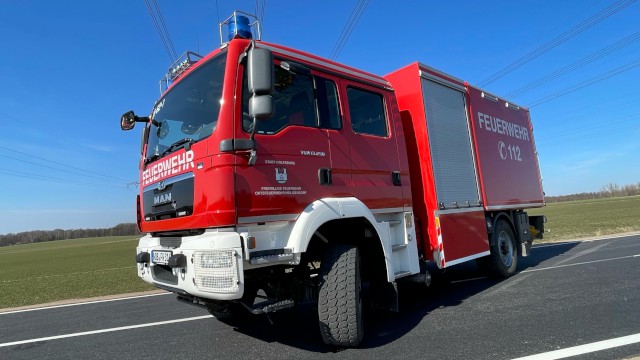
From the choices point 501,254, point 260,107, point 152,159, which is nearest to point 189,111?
point 152,159

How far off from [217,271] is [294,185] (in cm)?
103

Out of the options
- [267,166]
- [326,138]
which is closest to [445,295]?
[326,138]

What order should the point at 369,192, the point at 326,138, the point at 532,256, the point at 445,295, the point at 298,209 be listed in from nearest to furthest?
the point at 298,209, the point at 326,138, the point at 369,192, the point at 445,295, the point at 532,256

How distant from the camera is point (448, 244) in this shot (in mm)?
5402

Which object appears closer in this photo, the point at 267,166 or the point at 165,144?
the point at 267,166

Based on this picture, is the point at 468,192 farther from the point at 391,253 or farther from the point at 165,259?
the point at 165,259

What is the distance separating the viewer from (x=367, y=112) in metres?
4.81

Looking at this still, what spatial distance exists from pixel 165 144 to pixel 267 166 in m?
1.44

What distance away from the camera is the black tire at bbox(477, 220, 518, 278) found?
23.0 feet

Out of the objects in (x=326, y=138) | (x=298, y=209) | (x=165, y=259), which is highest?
(x=326, y=138)

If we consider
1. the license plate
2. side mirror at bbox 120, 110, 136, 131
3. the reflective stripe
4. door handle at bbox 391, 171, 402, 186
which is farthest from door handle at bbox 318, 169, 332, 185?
the reflective stripe

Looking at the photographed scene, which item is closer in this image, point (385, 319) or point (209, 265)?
point (209, 265)

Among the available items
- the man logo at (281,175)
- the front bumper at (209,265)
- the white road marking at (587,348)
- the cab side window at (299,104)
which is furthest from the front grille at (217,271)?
the white road marking at (587,348)

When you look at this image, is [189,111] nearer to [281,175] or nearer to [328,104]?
[281,175]
